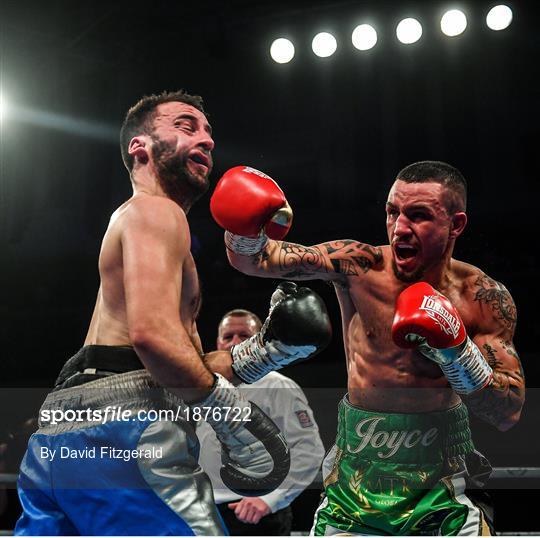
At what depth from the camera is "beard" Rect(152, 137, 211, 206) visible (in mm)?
1956

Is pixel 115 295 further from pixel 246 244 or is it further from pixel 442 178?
pixel 442 178

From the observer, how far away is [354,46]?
514 centimetres

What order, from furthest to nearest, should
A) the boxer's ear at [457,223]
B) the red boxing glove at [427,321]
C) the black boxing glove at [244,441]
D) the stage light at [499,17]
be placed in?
the stage light at [499,17] < the boxer's ear at [457,223] < the red boxing glove at [427,321] < the black boxing glove at [244,441]

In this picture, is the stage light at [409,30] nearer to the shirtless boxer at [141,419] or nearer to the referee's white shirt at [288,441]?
the referee's white shirt at [288,441]

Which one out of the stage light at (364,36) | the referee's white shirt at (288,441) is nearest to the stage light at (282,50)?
the stage light at (364,36)

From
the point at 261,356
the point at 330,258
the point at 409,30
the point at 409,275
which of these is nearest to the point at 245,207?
the point at 330,258

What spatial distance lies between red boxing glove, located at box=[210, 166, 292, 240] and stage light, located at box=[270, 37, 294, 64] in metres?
3.15

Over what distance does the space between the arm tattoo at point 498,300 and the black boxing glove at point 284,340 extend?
68 cm

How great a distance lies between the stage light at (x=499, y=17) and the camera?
4746 mm

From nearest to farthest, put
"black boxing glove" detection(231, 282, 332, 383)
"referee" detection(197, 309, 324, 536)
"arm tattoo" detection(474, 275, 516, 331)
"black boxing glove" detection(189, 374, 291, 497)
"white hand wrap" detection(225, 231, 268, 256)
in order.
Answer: "black boxing glove" detection(189, 374, 291, 497)
"black boxing glove" detection(231, 282, 332, 383)
"white hand wrap" detection(225, 231, 268, 256)
"arm tattoo" detection(474, 275, 516, 331)
"referee" detection(197, 309, 324, 536)

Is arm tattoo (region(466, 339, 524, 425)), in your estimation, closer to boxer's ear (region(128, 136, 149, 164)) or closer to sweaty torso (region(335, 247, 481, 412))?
sweaty torso (region(335, 247, 481, 412))

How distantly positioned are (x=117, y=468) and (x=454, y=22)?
13.2 feet

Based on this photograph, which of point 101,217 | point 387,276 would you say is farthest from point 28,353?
point 387,276

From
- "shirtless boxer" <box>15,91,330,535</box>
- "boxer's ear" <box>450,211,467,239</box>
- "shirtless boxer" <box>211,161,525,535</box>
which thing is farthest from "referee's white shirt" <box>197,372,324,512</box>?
"shirtless boxer" <box>15,91,330,535</box>
